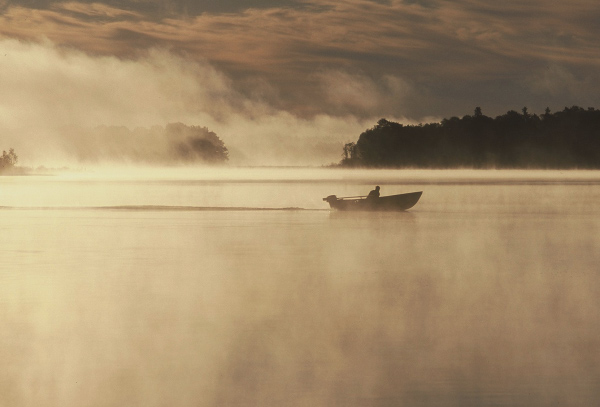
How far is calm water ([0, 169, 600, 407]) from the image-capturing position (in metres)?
11.9

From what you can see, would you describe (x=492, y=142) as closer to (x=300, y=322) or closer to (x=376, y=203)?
(x=376, y=203)

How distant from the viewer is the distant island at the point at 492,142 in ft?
547

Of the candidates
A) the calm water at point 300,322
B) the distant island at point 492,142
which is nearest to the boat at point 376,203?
the calm water at point 300,322

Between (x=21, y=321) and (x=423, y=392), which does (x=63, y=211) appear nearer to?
(x=21, y=321)

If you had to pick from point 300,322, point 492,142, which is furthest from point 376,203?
point 492,142

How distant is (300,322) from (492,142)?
16128cm

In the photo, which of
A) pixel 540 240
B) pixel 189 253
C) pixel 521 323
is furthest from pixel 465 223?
pixel 521 323

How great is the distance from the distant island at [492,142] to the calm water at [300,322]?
456ft

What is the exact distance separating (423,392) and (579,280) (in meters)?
11.7

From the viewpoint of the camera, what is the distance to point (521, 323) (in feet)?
53.7

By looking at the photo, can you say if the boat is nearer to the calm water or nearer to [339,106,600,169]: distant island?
the calm water

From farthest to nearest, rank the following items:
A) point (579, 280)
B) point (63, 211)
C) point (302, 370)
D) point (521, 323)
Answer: point (63, 211), point (579, 280), point (521, 323), point (302, 370)

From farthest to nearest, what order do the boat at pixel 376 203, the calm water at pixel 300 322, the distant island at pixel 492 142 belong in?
the distant island at pixel 492 142
the boat at pixel 376 203
the calm water at pixel 300 322

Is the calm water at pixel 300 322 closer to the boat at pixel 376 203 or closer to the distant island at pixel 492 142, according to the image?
the boat at pixel 376 203
